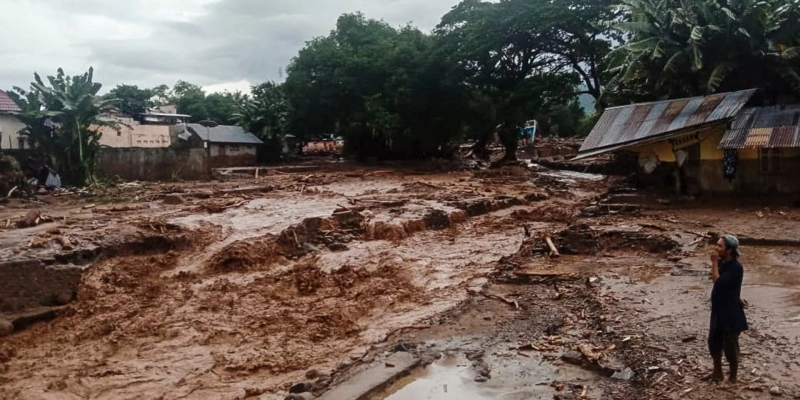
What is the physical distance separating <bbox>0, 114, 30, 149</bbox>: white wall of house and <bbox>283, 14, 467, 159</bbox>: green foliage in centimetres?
1524

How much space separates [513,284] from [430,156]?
28441 millimetres

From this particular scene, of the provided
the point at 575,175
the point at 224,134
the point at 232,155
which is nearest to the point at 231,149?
the point at 224,134

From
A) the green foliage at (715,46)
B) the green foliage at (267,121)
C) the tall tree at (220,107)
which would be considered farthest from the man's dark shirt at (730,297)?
the tall tree at (220,107)

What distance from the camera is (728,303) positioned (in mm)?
5824

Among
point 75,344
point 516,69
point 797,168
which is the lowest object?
point 75,344

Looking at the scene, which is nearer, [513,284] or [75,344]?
[75,344]

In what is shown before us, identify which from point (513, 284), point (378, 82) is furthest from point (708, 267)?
point (378, 82)

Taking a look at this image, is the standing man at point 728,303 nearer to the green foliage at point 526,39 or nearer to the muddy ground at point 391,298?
the muddy ground at point 391,298

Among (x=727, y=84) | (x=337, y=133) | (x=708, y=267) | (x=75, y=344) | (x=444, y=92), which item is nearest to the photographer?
Answer: (x=75, y=344)

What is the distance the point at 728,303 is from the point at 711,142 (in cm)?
1363

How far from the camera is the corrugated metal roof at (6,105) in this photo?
2702cm

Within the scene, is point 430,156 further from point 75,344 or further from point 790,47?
point 75,344

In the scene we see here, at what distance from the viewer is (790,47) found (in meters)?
17.5

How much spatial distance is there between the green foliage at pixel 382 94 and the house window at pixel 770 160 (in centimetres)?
1855
